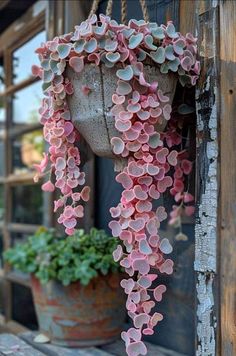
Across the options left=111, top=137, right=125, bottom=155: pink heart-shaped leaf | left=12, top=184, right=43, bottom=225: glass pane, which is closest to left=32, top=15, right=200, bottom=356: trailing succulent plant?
left=111, top=137, right=125, bottom=155: pink heart-shaped leaf

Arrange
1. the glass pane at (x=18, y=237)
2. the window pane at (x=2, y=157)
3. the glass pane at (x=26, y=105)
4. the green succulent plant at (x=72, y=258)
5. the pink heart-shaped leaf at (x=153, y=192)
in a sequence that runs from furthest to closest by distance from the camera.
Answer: the window pane at (x=2, y=157)
the glass pane at (x=18, y=237)
the glass pane at (x=26, y=105)
the green succulent plant at (x=72, y=258)
the pink heart-shaped leaf at (x=153, y=192)

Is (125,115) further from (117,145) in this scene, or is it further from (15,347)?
(15,347)

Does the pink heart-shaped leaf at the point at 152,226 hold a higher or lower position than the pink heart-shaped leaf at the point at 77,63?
lower

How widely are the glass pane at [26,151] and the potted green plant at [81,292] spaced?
3.81 feet

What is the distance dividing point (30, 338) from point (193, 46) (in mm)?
1214

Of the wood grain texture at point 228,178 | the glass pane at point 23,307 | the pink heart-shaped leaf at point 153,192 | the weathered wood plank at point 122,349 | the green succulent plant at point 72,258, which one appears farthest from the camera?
the glass pane at point 23,307

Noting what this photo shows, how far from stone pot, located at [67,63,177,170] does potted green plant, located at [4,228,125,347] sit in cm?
62

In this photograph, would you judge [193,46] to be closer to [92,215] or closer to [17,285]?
[92,215]

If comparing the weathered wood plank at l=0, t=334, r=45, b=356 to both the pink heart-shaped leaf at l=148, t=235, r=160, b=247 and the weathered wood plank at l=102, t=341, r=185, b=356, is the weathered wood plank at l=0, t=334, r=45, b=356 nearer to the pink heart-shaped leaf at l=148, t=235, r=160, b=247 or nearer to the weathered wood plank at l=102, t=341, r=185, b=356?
the weathered wood plank at l=102, t=341, r=185, b=356

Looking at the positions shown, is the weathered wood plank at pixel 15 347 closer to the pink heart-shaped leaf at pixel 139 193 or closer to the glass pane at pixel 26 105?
the pink heart-shaped leaf at pixel 139 193

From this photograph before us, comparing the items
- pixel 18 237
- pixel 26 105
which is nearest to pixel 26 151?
pixel 26 105

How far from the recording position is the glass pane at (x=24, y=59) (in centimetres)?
268

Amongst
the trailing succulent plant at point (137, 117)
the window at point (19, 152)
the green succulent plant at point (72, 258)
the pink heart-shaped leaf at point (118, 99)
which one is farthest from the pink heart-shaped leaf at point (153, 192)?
the window at point (19, 152)

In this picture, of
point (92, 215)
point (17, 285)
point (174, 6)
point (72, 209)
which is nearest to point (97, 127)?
point (72, 209)
